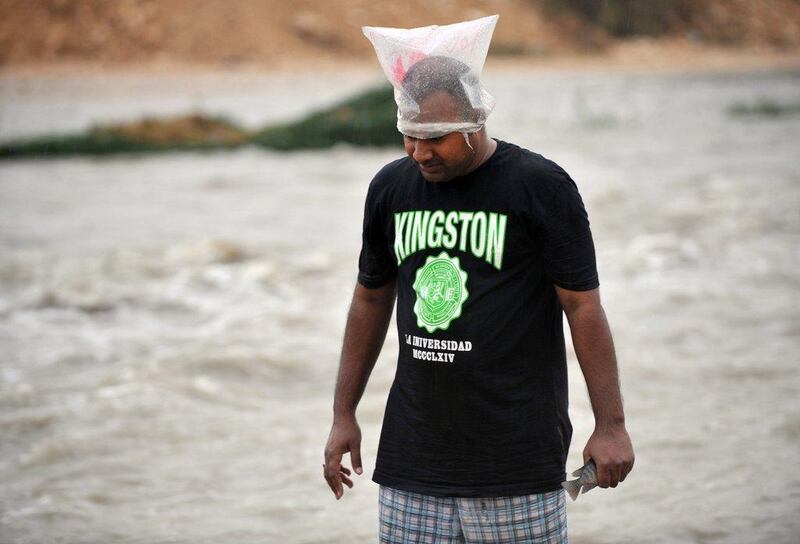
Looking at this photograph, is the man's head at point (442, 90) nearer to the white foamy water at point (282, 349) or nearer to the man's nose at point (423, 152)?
the man's nose at point (423, 152)

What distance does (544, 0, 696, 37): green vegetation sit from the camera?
40.6 meters

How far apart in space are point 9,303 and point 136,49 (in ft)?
96.1

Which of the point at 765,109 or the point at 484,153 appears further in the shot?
→ the point at 765,109

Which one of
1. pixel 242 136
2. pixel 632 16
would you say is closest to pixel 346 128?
pixel 242 136

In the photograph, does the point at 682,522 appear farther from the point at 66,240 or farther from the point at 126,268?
the point at 66,240

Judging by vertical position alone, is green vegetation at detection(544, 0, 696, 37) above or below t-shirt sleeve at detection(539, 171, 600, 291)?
above

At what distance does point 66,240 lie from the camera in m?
12.8

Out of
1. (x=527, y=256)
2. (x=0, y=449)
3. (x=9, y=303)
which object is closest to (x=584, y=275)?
(x=527, y=256)

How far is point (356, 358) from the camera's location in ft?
9.22

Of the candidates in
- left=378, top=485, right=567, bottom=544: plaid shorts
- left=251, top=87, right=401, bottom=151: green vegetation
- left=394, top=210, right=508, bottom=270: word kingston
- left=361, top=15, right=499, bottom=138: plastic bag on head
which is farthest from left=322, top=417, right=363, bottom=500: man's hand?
left=251, top=87, right=401, bottom=151: green vegetation

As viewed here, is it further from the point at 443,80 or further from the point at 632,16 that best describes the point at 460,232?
the point at 632,16

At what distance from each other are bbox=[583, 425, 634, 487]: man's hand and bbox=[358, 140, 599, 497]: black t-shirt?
0.26 feet

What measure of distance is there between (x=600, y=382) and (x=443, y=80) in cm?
77

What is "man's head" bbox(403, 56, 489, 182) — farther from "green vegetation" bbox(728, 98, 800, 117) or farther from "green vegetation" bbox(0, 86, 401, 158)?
"green vegetation" bbox(728, 98, 800, 117)
